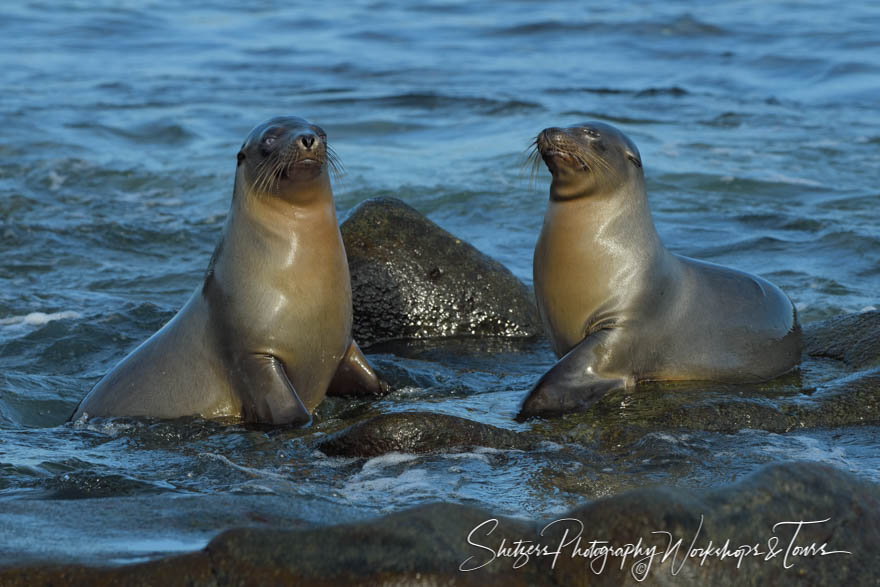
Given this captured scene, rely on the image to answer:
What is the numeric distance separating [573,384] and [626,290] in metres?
0.67

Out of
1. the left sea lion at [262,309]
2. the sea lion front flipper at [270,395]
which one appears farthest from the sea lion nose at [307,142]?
the sea lion front flipper at [270,395]

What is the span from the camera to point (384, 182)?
1357cm

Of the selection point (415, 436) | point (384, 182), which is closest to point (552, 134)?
point (415, 436)

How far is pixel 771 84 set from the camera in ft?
64.2

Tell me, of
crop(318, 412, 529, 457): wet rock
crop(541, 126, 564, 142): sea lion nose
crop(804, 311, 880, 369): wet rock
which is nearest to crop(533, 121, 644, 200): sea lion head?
crop(541, 126, 564, 142): sea lion nose

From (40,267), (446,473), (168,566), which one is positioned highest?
(168,566)

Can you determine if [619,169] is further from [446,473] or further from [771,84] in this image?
[771,84]

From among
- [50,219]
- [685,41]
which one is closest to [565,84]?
[685,41]

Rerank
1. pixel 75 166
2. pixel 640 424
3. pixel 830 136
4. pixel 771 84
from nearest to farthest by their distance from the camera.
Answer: pixel 640 424 → pixel 75 166 → pixel 830 136 → pixel 771 84

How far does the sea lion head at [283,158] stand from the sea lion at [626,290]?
1.16 m

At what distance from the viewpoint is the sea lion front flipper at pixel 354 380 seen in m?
6.61

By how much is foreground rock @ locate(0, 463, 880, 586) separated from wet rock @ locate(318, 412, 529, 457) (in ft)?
5.48

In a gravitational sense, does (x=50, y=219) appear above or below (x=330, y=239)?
below

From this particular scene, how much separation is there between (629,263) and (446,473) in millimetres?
1978
